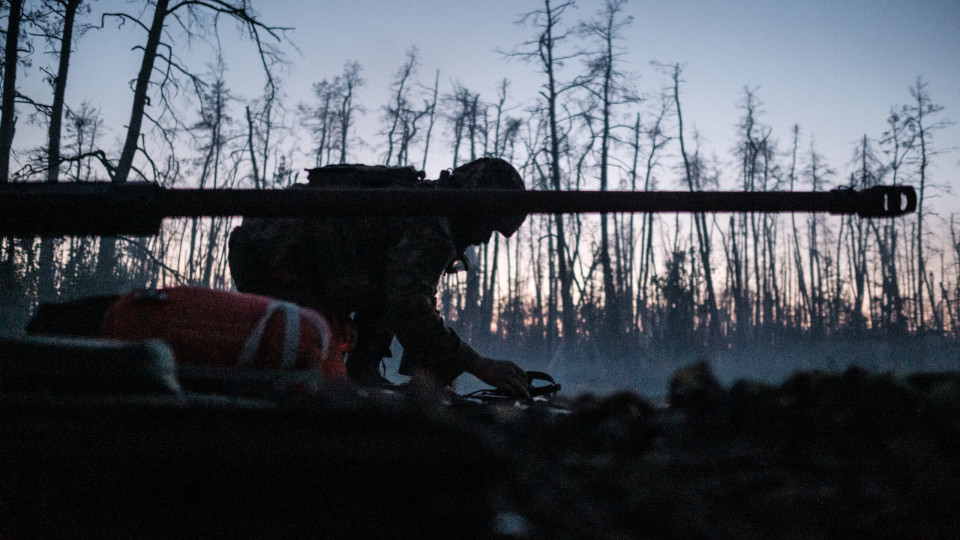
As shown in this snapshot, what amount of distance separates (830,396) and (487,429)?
0.38m

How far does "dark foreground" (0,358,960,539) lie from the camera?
0.51 metres

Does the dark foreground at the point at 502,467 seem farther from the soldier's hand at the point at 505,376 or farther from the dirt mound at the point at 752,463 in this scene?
the soldier's hand at the point at 505,376

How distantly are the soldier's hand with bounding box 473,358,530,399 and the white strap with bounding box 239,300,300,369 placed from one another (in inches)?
60.2

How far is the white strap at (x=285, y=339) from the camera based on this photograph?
134cm

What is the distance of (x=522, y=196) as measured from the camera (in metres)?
1.89

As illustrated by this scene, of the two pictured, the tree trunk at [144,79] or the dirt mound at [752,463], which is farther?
the tree trunk at [144,79]

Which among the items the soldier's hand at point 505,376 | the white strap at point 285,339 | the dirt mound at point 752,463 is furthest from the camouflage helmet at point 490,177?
the dirt mound at point 752,463

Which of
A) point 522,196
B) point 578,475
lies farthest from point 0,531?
point 522,196

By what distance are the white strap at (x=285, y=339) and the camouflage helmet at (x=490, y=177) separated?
2380 millimetres

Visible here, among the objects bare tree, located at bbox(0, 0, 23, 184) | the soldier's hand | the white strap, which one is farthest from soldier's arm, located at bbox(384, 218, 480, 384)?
bare tree, located at bbox(0, 0, 23, 184)

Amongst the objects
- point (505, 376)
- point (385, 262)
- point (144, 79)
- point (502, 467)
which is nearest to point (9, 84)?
point (144, 79)

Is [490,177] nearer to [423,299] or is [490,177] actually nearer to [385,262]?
[385,262]

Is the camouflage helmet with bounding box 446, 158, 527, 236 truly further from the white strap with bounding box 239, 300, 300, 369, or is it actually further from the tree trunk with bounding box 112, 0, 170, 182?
the tree trunk with bounding box 112, 0, 170, 182

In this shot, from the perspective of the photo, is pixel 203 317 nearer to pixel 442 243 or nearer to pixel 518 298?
pixel 442 243
